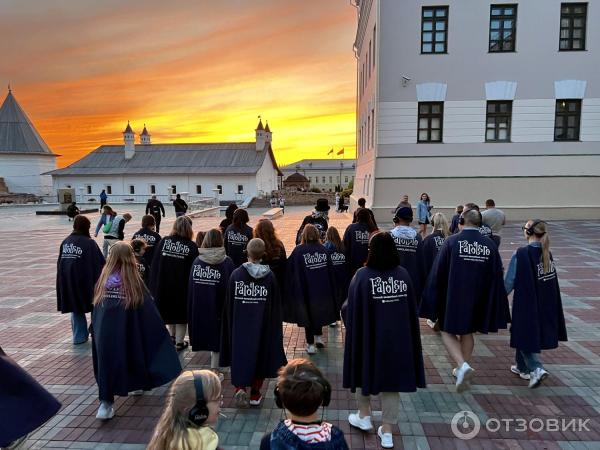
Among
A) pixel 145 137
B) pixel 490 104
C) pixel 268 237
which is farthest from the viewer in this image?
pixel 145 137

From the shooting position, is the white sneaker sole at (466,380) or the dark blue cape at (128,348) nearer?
the dark blue cape at (128,348)

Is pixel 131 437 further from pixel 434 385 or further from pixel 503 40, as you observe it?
pixel 503 40

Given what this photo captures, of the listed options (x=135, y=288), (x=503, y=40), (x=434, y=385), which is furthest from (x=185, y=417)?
(x=503, y=40)

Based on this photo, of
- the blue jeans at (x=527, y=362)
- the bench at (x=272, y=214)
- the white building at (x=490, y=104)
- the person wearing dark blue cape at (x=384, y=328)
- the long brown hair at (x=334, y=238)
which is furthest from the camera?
the bench at (x=272, y=214)

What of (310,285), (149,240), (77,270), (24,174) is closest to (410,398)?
(310,285)

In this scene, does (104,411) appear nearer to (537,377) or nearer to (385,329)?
(385,329)

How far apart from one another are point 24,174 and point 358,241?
7239 cm

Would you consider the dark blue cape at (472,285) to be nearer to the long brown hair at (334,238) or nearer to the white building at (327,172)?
the long brown hair at (334,238)

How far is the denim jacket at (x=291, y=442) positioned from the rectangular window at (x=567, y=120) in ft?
79.5

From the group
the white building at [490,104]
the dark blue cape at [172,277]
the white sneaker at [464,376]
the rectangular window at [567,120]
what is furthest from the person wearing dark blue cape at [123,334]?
the rectangular window at [567,120]

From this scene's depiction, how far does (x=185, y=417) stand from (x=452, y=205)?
22.0 m

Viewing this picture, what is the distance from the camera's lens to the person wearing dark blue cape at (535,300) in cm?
498

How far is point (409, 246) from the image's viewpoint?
6.57 metres

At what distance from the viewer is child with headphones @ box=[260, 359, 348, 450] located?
2104mm
